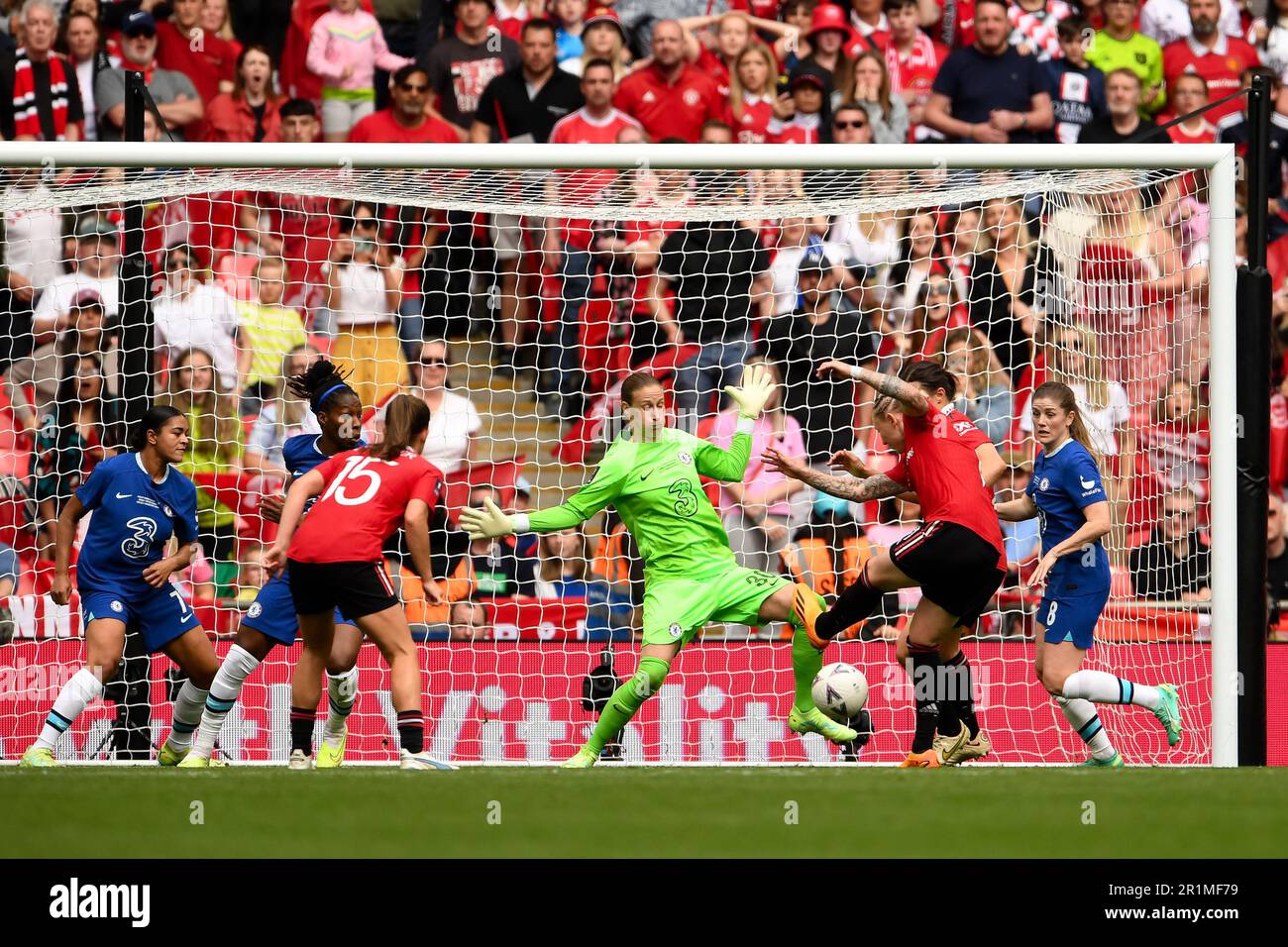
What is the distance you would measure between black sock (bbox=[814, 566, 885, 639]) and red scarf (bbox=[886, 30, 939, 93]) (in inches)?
220

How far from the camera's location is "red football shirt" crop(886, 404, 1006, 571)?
6.42 metres

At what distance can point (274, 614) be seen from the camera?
23.2 feet

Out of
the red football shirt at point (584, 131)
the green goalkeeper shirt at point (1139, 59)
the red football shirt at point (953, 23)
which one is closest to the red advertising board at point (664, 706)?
the red football shirt at point (584, 131)

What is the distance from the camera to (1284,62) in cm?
1134

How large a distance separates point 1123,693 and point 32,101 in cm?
762

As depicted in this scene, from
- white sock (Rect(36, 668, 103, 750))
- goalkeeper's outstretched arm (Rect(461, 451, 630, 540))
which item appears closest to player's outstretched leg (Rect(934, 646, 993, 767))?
goalkeeper's outstretched arm (Rect(461, 451, 630, 540))

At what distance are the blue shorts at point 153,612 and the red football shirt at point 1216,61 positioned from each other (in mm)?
7770

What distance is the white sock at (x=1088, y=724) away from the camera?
6.65 meters

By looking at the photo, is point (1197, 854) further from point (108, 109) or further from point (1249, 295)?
point (108, 109)

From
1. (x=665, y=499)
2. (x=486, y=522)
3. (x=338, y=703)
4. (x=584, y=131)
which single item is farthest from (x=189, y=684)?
(x=584, y=131)

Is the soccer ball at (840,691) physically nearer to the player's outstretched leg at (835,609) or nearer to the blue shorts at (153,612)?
the player's outstretched leg at (835,609)

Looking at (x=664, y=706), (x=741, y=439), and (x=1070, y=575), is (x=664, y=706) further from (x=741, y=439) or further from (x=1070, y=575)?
(x=1070, y=575)

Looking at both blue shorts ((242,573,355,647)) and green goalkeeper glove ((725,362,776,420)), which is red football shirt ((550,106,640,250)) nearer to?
green goalkeeper glove ((725,362,776,420))
